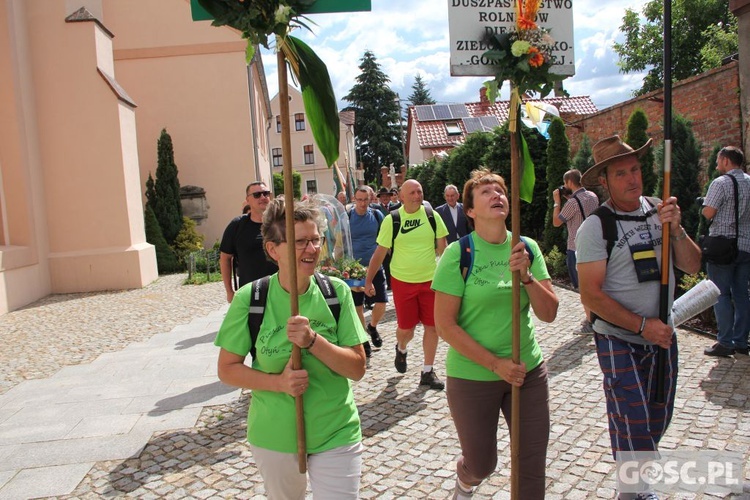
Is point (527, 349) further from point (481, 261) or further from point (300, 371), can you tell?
point (300, 371)

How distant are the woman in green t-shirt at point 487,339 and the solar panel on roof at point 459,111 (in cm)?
3977

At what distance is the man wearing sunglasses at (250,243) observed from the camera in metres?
5.49

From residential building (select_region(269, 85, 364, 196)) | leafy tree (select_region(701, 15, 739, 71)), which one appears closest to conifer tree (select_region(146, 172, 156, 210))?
leafy tree (select_region(701, 15, 739, 71))

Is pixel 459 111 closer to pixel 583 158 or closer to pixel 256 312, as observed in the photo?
pixel 583 158

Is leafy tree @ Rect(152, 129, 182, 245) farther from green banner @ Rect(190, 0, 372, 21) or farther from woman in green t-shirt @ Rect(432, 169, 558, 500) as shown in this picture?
green banner @ Rect(190, 0, 372, 21)

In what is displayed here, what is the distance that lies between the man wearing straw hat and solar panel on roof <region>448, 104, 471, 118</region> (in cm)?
3961

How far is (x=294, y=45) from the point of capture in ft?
7.70

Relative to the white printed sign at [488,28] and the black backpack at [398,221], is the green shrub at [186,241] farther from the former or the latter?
the white printed sign at [488,28]

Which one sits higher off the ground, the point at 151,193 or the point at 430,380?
the point at 151,193

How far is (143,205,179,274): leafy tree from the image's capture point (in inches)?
679

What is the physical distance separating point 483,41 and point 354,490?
199 centimetres

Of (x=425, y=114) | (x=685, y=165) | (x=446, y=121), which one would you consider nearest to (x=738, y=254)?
(x=685, y=165)

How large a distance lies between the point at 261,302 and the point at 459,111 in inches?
1650

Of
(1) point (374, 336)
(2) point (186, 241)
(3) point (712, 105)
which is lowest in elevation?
(1) point (374, 336)
